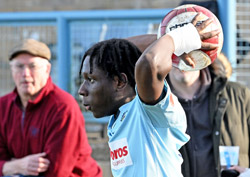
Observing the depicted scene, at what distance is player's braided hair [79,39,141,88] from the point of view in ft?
8.07

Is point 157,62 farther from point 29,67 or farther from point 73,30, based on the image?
point 73,30

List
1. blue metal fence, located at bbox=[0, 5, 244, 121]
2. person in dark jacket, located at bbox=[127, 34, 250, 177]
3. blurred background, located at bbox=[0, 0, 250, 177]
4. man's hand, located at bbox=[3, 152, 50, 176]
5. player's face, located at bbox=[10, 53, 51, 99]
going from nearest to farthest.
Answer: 1. person in dark jacket, located at bbox=[127, 34, 250, 177]
2. man's hand, located at bbox=[3, 152, 50, 176]
3. player's face, located at bbox=[10, 53, 51, 99]
4. blurred background, located at bbox=[0, 0, 250, 177]
5. blue metal fence, located at bbox=[0, 5, 244, 121]

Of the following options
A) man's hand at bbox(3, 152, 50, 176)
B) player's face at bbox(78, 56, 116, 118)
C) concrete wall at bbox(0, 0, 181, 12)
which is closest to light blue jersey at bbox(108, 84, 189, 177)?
player's face at bbox(78, 56, 116, 118)

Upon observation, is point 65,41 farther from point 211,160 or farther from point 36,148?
point 211,160

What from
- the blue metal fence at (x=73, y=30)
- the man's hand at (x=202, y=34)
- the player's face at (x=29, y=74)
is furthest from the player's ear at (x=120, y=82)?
the blue metal fence at (x=73, y=30)

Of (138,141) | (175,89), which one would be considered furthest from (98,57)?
(175,89)

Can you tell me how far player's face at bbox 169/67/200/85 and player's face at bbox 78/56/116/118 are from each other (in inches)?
41.8

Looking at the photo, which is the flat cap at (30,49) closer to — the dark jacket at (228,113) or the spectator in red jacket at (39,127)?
the spectator in red jacket at (39,127)

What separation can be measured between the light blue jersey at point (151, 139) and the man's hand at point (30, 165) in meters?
1.74

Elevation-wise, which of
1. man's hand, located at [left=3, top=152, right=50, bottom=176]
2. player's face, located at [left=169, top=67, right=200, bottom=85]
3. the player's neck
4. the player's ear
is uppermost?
the player's ear

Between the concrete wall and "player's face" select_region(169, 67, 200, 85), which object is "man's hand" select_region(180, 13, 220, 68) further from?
the concrete wall

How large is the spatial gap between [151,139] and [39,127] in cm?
207

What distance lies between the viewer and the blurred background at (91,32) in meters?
4.67

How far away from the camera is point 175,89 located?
3.49 meters
